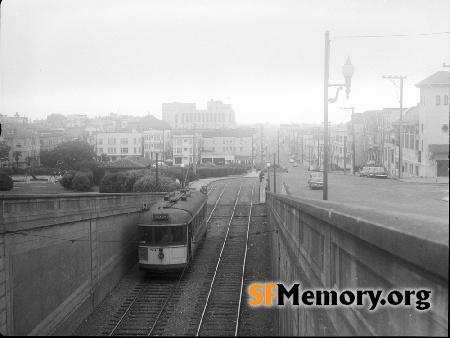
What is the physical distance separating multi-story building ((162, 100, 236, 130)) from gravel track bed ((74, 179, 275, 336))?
310 feet

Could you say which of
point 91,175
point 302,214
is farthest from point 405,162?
point 91,175

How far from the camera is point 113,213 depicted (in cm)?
1866

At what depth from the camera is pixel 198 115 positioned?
126 metres

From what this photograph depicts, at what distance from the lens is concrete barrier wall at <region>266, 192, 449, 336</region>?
335 centimetres

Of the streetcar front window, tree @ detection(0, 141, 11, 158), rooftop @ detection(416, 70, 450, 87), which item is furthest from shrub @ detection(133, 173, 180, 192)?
rooftop @ detection(416, 70, 450, 87)

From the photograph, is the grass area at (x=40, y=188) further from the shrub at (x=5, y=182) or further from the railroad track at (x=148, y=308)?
the railroad track at (x=148, y=308)

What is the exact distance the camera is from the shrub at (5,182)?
16631 millimetres

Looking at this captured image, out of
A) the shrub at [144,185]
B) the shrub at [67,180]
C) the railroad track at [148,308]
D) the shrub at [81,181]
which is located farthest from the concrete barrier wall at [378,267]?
the shrub at [144,185]

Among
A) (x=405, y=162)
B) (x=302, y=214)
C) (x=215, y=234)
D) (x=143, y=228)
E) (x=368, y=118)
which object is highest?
(x=368, y=118)

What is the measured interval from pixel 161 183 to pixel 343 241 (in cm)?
3488

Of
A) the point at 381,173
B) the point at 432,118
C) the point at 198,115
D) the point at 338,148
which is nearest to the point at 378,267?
the point at 432,118

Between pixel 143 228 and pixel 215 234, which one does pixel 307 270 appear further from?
pixel 215 234

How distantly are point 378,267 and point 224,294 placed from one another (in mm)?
13006

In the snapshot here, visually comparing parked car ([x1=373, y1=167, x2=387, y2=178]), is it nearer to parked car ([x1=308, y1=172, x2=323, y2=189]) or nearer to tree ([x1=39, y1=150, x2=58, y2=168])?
parked car ([x1=308, y1=172, x2=323, y2=189])
